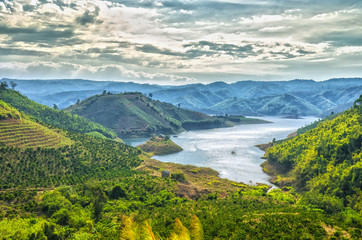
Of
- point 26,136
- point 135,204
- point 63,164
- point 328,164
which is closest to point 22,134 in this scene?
point 26,136

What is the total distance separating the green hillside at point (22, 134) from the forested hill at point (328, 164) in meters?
94.6

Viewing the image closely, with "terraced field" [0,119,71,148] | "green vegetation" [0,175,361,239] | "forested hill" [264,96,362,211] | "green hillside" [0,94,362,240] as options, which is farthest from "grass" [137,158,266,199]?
"terraced field" [0,119,71,148]

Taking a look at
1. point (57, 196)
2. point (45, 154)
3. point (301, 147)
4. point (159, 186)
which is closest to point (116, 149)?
point (45, 154)

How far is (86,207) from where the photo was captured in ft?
195

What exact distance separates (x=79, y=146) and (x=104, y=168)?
71.4 ft

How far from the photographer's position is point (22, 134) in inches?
4065

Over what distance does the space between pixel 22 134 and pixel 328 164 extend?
113 m

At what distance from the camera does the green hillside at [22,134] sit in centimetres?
9631

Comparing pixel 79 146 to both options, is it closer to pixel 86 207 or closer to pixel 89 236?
pixel 86 207

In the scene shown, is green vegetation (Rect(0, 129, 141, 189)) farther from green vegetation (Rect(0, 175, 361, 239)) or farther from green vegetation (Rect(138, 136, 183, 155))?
green vegetation (Rect(138, 136, 183, 155))

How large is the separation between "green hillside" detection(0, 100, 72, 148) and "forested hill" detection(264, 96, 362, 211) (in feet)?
310

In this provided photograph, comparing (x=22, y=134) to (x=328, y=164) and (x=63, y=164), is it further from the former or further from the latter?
(x=328, y=164)

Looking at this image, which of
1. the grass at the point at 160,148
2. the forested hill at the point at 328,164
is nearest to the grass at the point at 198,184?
the forested hill at the point at 328,164

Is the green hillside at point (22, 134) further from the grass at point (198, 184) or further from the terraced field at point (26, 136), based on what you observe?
the grass at point (198, 184)
